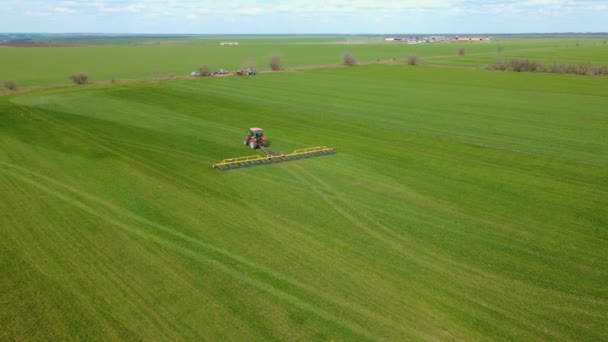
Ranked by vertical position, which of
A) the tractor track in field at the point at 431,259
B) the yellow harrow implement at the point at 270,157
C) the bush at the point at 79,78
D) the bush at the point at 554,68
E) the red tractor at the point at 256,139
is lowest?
the tractor track in field at the point at 431,259

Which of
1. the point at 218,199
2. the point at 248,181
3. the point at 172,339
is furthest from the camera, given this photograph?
the point at 248,181

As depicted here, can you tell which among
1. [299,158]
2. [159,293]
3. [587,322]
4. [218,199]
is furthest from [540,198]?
[159,293]

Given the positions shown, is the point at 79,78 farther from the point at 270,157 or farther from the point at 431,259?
the point at 431,259

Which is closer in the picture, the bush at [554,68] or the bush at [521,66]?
the bush at [554,68]

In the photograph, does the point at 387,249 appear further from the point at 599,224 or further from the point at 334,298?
the point at 599,224

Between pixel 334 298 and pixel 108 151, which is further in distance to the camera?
pixel 108 151

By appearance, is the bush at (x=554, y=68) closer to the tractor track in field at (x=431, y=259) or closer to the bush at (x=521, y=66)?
the bush at (x=521, y=66)

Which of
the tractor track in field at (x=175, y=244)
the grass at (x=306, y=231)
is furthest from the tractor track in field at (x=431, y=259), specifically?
the tractor track in field at (x=175, y=244)
